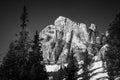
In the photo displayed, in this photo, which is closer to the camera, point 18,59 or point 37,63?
point 18,59

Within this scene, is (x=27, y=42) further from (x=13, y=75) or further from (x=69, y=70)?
(x=69, y=70)

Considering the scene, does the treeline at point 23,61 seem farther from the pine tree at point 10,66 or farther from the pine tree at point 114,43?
the pine tree at point 114,43

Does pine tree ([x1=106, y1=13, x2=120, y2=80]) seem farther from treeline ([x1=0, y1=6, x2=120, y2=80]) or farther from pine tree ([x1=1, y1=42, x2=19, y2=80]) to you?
pine tree ([x1=1, y1=42, x2=19, y2=80])

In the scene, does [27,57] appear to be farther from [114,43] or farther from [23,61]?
[114,43]

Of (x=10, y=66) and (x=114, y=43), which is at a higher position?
(x=114, y=43)

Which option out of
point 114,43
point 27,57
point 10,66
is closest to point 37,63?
point 27,57

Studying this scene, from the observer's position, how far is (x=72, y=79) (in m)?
35.1

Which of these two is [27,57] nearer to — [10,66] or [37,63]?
[37,63]

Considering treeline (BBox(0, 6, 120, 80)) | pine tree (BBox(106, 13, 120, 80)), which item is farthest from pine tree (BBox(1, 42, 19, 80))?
pine tree (BBox(106, 13, 120, 80))

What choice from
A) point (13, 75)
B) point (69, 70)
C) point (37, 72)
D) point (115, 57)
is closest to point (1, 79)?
point (13, 75)

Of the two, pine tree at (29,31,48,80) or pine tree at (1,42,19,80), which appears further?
pine tree at (29,31,48,80)

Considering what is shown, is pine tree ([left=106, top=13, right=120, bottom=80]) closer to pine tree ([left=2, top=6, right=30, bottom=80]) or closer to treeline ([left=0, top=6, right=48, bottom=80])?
treeline ([left=0, top=6, right=48, bottom=80])

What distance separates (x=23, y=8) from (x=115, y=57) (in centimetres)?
1661

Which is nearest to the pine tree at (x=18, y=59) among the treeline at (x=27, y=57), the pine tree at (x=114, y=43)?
the treeline at (x=27, y=57)
